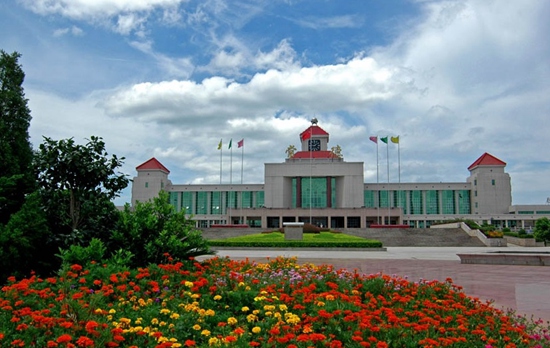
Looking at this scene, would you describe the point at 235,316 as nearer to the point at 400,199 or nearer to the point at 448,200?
the point at 400,199

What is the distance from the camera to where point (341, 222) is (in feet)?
184

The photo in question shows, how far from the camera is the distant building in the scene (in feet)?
182

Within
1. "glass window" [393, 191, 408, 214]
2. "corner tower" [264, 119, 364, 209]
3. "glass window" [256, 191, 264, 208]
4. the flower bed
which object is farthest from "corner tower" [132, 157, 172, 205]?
the flower bed

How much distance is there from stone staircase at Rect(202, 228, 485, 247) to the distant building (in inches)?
609

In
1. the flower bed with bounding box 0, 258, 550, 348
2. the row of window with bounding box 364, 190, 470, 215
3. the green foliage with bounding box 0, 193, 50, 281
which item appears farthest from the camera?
the row of window with bounding box 364, 190, 470, 215

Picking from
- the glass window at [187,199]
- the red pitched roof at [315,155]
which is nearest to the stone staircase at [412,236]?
the red pitched roof at [315,155]

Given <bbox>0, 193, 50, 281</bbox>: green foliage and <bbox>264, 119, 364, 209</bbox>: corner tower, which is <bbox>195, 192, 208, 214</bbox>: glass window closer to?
<bbox>264, 119, 364, 209</bbox>: corner tower

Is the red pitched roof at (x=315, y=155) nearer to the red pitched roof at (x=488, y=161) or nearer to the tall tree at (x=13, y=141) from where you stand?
the red pitched roof at (x=488, y=161)

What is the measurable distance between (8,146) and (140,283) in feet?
15.6

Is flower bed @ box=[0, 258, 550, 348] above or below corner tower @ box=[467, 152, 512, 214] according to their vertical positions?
below

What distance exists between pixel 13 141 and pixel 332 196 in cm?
5326

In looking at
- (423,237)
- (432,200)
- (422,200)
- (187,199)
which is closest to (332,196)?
(422,200)

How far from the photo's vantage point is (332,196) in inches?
2384

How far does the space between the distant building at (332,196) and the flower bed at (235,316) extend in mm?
48565
